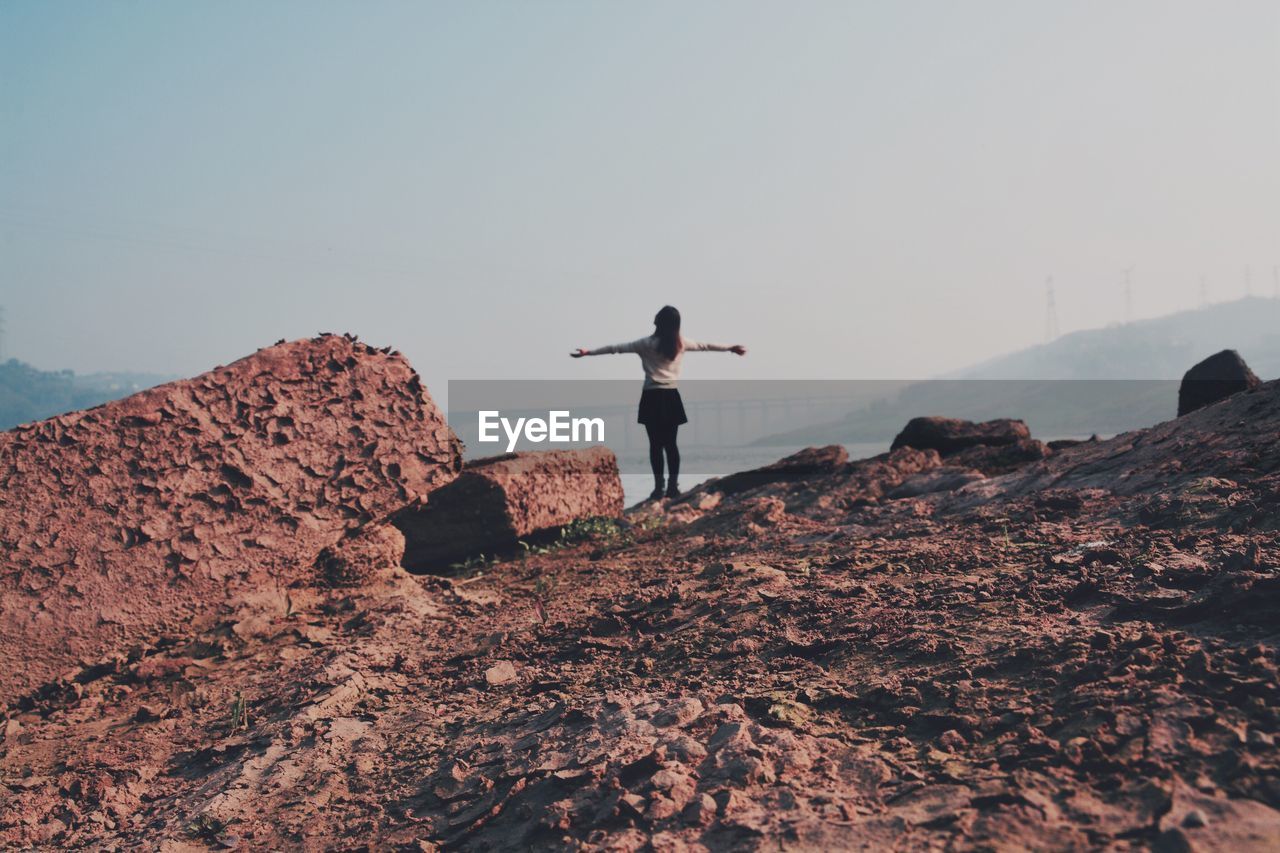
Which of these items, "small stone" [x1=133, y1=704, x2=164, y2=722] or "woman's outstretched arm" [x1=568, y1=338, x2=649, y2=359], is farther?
"woman's outstretched arm" [x1=568, y1=338, x2=649, y2=359]

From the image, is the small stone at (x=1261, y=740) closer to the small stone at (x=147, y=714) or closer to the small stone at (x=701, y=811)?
the small stone at (x=701, y=811)

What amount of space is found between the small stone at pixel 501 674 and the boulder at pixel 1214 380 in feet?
21.3

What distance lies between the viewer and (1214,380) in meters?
8.14

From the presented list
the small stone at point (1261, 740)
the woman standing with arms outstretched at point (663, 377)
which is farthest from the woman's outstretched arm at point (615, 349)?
the small stone at point (1261, 740)

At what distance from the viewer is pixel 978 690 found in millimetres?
3010

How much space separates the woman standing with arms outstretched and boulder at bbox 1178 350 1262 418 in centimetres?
391

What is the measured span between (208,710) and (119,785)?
676mm

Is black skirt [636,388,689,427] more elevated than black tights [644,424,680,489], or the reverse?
black skirt [636,388,689,427]

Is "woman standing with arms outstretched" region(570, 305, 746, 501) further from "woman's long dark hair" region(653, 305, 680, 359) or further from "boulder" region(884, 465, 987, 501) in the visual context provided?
"boulder" region(884, 465, 987, 501)

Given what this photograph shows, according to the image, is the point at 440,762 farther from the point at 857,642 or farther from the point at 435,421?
the point at 435,421

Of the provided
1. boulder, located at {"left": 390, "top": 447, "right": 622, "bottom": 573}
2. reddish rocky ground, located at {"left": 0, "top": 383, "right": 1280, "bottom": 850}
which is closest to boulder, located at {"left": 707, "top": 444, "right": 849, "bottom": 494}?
boulder, located at {"left": 390, "top": 447, "right": 622, "bottom": 573}

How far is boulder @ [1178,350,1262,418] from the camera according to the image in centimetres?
801

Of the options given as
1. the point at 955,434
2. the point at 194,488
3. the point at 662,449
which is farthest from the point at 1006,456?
the point at 194,488

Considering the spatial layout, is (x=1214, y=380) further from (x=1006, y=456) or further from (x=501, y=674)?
(x=501, y=674)
